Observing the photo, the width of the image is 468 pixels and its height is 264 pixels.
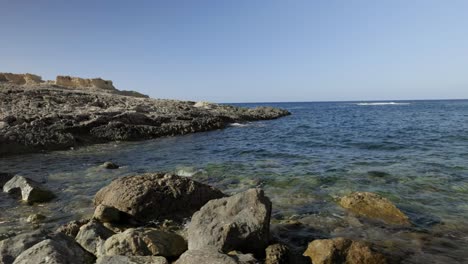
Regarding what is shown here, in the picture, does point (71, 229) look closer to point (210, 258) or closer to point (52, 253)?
point (52, 253)

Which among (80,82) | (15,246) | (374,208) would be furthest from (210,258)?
(80,82)

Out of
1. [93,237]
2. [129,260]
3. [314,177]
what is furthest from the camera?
[314,177]

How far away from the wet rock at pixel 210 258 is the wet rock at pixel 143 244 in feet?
4.17

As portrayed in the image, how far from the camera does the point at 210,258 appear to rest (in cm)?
513

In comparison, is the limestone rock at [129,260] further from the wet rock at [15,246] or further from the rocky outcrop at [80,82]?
the rocky outcrop at [80,82]

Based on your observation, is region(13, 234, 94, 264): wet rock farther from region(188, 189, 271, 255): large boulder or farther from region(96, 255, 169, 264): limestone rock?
region(188, 189, 271, 255): large boulder

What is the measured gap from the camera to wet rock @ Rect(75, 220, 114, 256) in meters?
6.75

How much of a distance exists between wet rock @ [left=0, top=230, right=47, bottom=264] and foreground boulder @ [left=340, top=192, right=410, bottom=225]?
725 cm

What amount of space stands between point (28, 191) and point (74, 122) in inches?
608

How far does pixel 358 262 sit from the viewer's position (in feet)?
20.8

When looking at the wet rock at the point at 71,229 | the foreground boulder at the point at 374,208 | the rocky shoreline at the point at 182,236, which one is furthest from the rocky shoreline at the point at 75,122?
the foreground boulder at the point at 374,208

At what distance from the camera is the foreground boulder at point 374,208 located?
8.81 metres

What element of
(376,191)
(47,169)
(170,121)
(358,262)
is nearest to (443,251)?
(358,262)

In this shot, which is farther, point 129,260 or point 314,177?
point 314,177
